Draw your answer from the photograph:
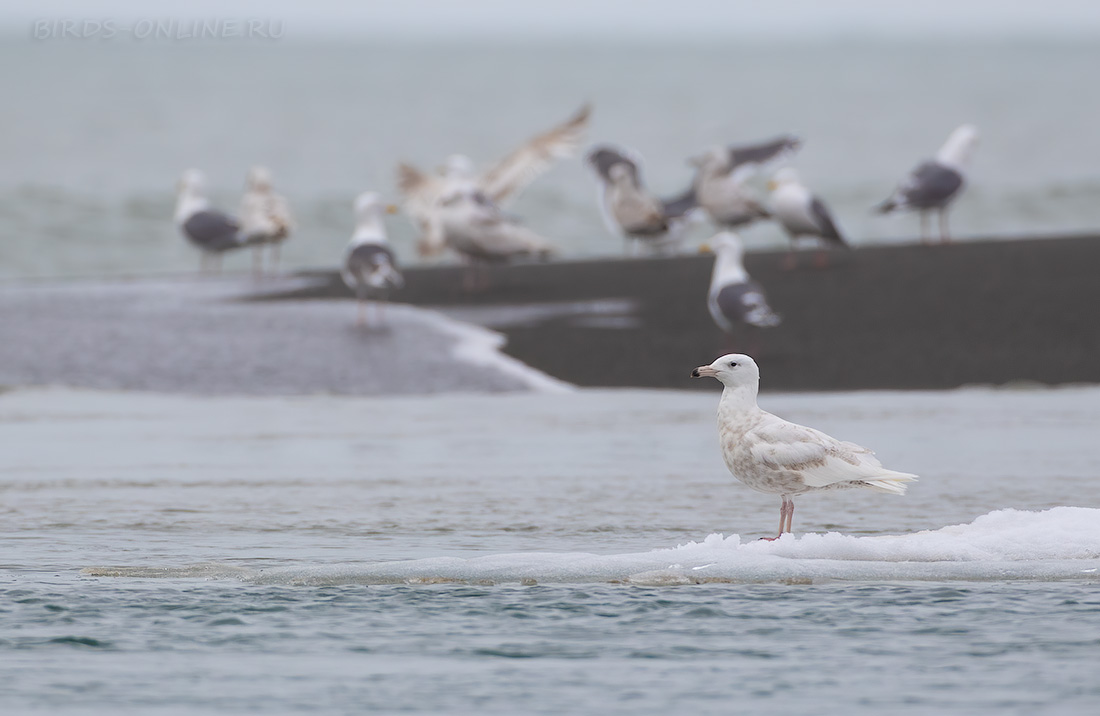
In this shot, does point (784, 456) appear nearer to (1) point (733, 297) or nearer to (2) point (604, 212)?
(1) point (733, 297)

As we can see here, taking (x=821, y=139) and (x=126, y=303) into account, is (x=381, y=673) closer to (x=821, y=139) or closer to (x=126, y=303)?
(x=126, y=303)

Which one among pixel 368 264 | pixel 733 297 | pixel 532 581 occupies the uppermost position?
pixel 368 264

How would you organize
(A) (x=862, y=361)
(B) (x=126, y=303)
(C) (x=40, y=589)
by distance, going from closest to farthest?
(C) (x=40, y=589), (A) (x=862, y=361), (B) (x=126, y=303)

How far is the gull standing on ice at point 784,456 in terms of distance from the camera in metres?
7.67

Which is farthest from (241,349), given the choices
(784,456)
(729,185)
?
(784,456)

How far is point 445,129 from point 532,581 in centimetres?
5764

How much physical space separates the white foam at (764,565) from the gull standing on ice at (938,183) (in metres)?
14.5

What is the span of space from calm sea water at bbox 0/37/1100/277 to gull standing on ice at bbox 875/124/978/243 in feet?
48.3

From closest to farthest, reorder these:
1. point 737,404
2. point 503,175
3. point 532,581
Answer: point 532,581
point 737,404
point 503,175

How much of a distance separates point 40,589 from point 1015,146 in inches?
2277

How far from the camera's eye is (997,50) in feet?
433

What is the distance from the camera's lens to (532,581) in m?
7.18

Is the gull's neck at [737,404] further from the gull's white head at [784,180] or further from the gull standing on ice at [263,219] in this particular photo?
the gull standing on ice at [263,219]

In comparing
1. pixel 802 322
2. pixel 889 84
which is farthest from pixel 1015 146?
pixel 802 322
